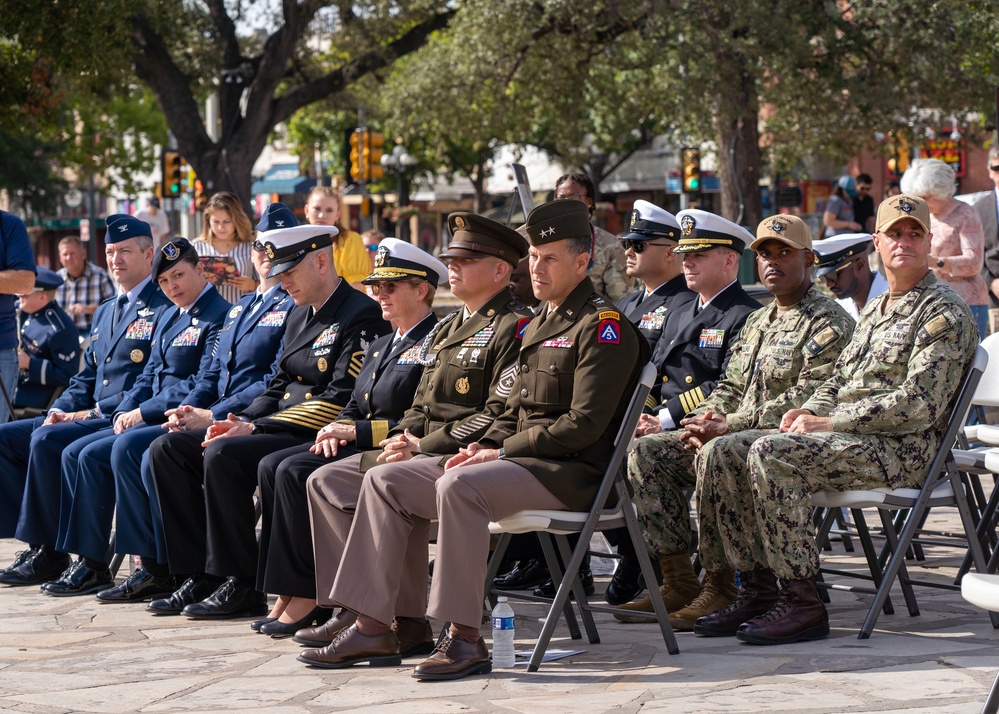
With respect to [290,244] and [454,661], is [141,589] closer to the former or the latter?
[290,244]

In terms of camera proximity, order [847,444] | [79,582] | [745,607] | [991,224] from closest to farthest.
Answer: [847,444] → [745,607] → [79,582] → [991,224]

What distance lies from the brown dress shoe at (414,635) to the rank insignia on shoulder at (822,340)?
195 centimetres

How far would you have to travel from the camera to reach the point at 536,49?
19219mm

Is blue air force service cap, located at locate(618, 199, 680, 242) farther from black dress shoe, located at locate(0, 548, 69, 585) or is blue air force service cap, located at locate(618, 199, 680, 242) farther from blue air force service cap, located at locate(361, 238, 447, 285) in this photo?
black dress shoe, located at locate(0, 548, 69, 585)

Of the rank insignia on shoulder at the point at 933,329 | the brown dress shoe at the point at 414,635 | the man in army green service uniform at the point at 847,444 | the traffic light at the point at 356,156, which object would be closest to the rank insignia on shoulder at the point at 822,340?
the man in army green service uniform at the point at 847,444

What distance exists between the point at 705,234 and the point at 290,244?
1892 mm

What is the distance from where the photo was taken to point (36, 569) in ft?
25.5

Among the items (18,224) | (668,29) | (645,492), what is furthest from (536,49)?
(645,492)

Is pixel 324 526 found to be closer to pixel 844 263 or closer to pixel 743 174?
pixel 844 263

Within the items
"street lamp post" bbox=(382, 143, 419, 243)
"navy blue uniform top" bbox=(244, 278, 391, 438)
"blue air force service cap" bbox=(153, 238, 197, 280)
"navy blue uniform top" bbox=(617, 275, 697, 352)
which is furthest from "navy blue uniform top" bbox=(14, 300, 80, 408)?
"street lamp post" bbox=(382, 143, 419, 243)

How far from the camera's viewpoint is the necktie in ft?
26.9

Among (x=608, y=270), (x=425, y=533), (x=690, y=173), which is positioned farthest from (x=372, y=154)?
(x=425, y=533)

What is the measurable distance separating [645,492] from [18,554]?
370 centimetres

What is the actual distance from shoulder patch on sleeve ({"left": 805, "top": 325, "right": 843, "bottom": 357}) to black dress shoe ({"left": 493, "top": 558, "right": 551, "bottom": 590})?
6.02 feet
